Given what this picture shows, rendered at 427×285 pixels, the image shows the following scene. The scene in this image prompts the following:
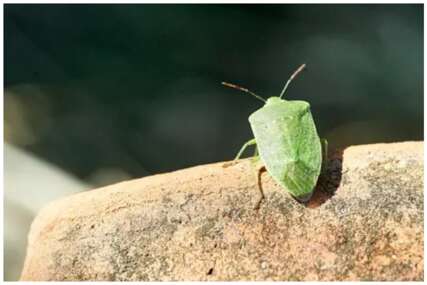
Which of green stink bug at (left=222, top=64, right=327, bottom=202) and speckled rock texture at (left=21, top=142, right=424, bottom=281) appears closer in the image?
speckled rock texture at (left=21, top=142, right=424, bottom=281)

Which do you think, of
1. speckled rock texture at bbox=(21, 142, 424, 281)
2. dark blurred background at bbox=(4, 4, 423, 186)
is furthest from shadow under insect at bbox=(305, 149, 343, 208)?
dark blurred background at bbox=(4, 4, 423, 186)

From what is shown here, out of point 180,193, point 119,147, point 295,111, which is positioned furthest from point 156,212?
point 119,147

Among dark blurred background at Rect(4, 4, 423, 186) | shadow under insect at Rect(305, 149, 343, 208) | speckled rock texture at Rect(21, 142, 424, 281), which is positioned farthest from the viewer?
dark blurred background at Rect(4, 4, 423, 186)

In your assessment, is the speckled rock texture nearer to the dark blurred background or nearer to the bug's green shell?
the bug's green shell

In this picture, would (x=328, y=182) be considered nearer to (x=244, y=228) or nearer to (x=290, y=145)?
(x=290, y=145)

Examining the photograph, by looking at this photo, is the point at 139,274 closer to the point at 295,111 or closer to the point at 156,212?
the point at 156,212

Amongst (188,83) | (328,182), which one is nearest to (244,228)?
(328,182)

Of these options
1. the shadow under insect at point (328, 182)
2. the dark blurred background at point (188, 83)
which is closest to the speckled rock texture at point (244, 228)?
the shadow under insect at point (328, 182)
